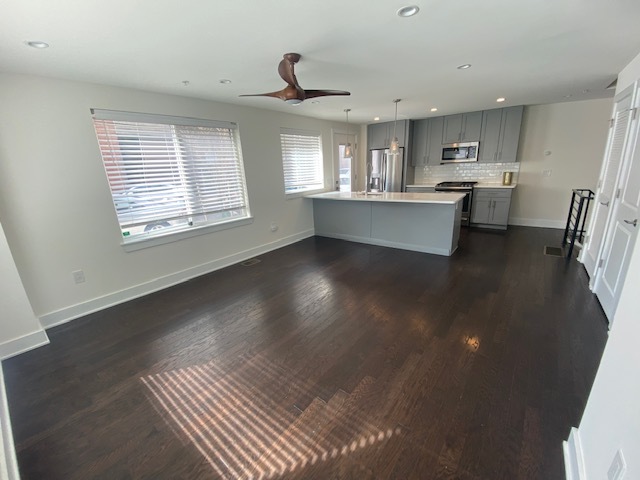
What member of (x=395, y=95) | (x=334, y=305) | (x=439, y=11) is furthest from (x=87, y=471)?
(x=395, y=95)

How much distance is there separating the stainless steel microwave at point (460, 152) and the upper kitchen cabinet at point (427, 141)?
0.41 feet

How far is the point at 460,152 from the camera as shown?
5.75 meters

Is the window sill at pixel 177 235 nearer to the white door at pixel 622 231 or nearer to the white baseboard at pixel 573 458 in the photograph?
the white baseboard at pixel 573 458

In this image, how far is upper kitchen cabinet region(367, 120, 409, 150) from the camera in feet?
19.8

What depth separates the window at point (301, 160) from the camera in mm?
4857

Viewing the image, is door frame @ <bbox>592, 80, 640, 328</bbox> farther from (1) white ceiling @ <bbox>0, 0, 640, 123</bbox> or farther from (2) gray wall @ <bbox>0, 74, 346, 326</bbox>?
(2) gray wall @ <bbox>0, 74, 346, 326</bbox>

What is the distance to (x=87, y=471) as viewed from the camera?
53.2 inches

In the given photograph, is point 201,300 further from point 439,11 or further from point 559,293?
point 559,293

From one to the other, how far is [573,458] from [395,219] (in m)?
3.51

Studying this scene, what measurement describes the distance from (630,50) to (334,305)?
3554mm

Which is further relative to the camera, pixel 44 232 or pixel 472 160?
pixel 472 160

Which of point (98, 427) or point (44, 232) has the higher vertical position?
point (44, 232)

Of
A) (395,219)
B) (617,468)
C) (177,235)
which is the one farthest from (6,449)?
(395,219)

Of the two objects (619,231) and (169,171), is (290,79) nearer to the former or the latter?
(169,171)
